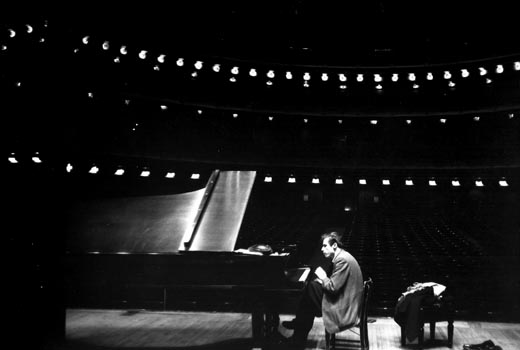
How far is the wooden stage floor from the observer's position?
5551 millimetres

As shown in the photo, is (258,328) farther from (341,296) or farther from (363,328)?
(363,328)

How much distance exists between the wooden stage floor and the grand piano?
3.09 ft

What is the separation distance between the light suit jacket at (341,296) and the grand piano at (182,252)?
287mm

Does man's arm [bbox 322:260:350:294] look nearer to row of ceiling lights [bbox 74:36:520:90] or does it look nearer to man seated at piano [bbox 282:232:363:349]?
man seated at piano [bbox 282:232:363:349]

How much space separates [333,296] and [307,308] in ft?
0.98

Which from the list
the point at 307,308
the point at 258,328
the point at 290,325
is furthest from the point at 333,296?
the point at 258,328

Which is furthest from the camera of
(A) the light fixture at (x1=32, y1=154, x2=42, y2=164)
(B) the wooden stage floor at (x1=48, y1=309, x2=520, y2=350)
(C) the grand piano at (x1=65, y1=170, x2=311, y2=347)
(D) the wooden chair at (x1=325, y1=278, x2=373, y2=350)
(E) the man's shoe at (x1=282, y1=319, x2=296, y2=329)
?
(A) the light fixture at (x1=32, y1=154, x2=42, y2=164)

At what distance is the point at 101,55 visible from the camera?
12.3 metres

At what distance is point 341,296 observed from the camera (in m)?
4.87

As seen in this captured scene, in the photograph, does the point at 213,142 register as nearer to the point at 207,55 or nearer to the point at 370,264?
the point at 207,55

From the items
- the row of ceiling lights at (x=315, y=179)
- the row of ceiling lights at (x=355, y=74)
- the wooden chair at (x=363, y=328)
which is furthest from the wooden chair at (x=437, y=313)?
the row of ceiling lights at (x=355, y=74)

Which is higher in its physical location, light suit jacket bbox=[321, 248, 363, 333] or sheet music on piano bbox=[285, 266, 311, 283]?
sheet music on piano bbox=[285, 266, 311, 283]

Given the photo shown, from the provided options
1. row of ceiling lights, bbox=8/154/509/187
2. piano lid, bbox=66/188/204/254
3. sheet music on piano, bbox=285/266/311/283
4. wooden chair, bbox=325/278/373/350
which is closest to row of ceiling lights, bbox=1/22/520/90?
row of ceiling lights, bbox=8/154/509/187

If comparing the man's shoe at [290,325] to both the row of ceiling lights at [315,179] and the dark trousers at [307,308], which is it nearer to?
the dark trousers at [307,308]
